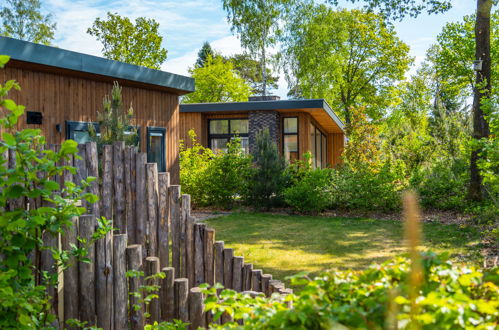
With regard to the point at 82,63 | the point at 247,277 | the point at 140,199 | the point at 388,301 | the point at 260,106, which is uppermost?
the point at 260,106

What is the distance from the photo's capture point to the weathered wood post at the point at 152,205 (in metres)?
3.61

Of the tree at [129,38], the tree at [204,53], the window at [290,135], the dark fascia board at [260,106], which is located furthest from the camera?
the tree at [204,53]

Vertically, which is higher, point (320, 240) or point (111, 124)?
point (111, 124)

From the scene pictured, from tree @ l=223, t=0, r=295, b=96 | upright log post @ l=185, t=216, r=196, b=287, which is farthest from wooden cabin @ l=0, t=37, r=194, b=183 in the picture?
tree @ l=223, t=0, r=295, b=96

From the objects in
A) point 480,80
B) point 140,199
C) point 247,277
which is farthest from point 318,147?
point 140,199

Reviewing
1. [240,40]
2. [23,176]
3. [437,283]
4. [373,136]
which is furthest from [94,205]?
[240,40]

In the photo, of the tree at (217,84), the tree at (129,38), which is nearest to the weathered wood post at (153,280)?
the tree at (129,38)

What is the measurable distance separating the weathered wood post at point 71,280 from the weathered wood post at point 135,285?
36 centimetres

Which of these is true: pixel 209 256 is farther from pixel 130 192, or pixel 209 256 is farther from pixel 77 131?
pixel 77 131

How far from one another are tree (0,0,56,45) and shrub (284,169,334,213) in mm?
23360

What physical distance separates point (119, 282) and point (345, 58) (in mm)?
32875

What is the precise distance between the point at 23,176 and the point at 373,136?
2072 centimetres

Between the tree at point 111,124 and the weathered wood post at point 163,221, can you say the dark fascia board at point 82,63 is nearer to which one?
the tree at point 111,124

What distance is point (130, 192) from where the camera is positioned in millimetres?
3549
